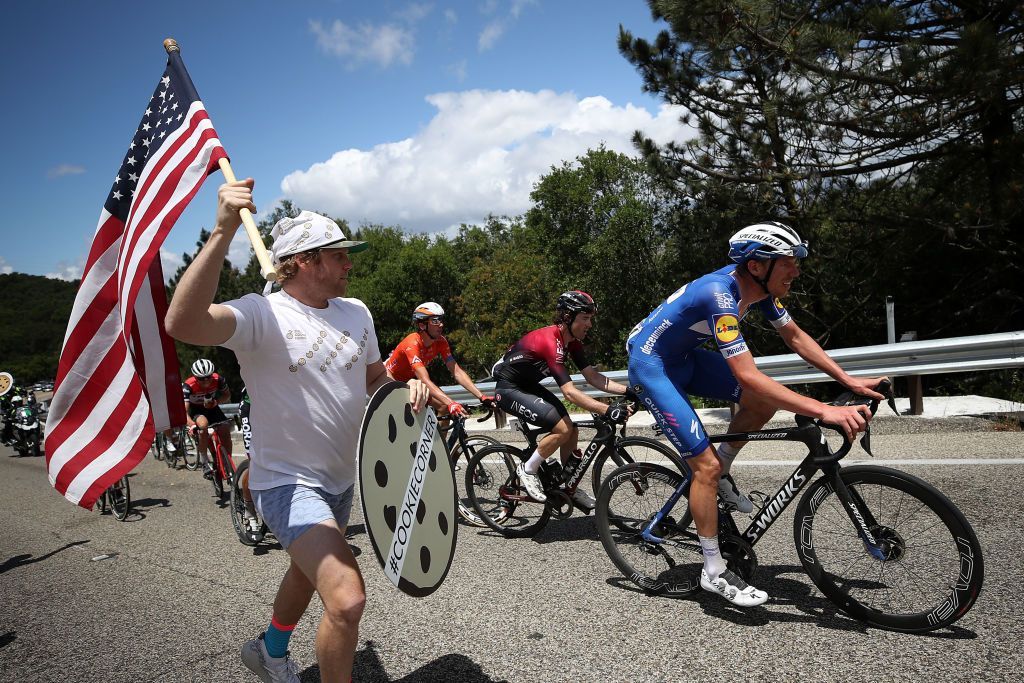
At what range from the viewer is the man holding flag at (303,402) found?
2.59m

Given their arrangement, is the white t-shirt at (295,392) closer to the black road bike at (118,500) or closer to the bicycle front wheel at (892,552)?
the bicycle front wheel at (892,552)

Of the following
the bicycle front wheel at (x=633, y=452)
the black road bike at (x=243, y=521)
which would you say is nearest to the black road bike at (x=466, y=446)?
the bicycle front wheel at (x=633, y=452)

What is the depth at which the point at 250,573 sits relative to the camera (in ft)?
18.0

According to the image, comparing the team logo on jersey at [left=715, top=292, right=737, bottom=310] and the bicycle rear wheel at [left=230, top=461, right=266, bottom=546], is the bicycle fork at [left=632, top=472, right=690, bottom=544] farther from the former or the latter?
the bicycle rear wheel at [left=230, top=461, right=266, bottom=546]

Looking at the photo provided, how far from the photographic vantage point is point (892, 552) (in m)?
3.55

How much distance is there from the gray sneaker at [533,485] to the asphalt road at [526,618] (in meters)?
0.32

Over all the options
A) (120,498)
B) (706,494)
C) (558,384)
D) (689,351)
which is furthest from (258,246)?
(120,498)

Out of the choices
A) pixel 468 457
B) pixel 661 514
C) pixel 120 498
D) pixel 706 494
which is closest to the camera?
pixel 706 494

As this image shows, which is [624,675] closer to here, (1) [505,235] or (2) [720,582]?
(2) [720,582]

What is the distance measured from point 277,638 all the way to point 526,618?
1536 mm

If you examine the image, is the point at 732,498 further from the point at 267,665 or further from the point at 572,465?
the point at 267,665

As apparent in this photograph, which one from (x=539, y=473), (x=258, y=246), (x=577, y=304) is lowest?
(x=539, y=473)

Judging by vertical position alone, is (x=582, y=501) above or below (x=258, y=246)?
below

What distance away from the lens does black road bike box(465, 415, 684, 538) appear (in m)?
5.53
